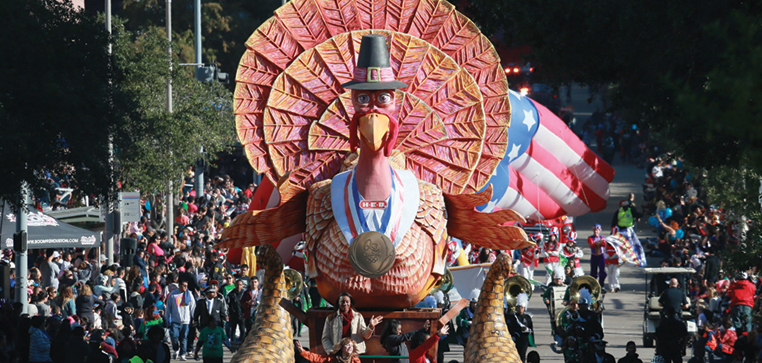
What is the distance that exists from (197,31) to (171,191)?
31.6ft

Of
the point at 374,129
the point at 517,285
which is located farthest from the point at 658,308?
the point at 374,129

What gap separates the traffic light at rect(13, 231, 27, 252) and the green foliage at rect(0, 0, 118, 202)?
2.89 metres

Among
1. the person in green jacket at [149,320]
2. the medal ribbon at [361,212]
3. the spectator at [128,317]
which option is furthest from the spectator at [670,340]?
the spectator at [128,317]

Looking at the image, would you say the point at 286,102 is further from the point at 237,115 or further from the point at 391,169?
the point at 391,169

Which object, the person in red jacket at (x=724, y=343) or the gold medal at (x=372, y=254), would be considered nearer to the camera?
the gold medal at (x=372, y=254)

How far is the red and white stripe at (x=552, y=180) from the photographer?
23625 mm

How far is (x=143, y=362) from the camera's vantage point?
45.6 ft

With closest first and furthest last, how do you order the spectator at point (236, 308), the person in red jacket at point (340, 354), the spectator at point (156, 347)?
the person in red jacket at point (340, 354) → the spectator at point (156, 347) → the spectator at point (236, 308)

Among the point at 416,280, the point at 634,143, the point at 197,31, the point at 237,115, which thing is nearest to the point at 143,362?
the point at 237,115

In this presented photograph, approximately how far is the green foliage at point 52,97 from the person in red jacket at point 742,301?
901cm

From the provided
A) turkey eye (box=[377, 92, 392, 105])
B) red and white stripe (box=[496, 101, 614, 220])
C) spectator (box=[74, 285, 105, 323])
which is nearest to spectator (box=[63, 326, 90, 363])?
spectator (box=[74, 285, 105, 323])

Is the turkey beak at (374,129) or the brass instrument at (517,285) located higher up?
the turkey beak at (374,129)

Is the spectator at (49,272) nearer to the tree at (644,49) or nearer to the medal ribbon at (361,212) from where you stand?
the tree at (644,49)

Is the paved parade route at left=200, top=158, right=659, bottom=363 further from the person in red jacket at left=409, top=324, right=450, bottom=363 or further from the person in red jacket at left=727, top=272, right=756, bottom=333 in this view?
the person in red jacket at left=409, top=324, right=450, bottom=363
